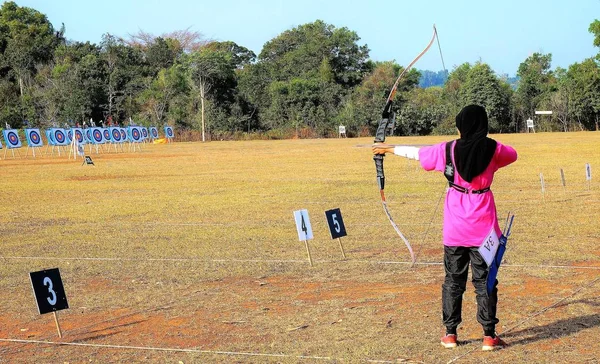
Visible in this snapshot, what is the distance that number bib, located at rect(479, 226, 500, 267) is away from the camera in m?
5.78

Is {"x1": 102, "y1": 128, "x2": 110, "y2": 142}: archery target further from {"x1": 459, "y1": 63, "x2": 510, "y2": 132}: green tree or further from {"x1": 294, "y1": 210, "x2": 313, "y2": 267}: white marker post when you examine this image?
{"x1": 294, "y1": 210, "x2": 313, "y2": 267}: white marker post

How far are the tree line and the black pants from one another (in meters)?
54.3

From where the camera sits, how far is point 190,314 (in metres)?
7.58

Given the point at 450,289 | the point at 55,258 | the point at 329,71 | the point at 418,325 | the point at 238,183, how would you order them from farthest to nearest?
1. the point at 329,71
2. the point at 238,183
3. the point at 55,258
4. the point at 418,325
5. the point at 450,289

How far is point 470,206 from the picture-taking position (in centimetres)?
583

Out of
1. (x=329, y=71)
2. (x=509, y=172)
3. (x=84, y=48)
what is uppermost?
(x=84, y=48)

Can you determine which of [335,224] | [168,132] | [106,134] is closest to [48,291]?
[335,224]

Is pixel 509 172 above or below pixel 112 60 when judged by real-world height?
below

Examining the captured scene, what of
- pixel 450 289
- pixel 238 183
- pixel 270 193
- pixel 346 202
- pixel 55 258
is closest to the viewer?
pixel 450 289

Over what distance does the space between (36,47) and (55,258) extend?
67917mm

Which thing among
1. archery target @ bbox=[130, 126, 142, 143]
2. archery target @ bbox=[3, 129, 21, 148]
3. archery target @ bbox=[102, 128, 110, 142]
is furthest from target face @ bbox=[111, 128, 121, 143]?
archery target @ bbox=[3, 129, 21, 148]

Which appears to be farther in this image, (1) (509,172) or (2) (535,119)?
(2) (535,119)

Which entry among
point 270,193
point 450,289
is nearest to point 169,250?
point 450,289

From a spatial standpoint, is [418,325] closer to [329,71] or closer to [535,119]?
[535,119]
